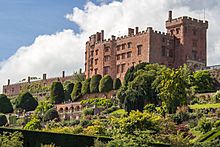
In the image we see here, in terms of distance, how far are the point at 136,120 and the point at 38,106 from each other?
35.3m

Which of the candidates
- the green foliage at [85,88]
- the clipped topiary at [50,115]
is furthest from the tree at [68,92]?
the clipped topiary at [50,115]

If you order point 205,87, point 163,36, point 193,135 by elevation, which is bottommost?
point 193,135

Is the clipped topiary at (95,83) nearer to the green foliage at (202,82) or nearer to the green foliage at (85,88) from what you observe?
the green foliage at (85,88)

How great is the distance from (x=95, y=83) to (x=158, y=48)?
361 inches

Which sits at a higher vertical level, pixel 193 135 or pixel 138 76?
pixel 138 76

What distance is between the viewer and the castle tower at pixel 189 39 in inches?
3123

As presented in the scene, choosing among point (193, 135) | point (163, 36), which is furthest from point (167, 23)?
point (193, 135)

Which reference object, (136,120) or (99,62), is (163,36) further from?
(136,120)

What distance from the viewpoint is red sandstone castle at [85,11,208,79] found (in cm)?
7844

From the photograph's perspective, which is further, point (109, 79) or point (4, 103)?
point (4, 103)

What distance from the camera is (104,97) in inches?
3000

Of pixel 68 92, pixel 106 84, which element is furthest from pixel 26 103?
pixel 106 84

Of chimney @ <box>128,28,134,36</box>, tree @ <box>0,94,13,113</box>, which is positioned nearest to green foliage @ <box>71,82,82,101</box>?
tree @ <box>0,94,13,113</box>

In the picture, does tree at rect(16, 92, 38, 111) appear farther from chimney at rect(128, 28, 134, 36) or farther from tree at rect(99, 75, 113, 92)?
chimney at rect(128, 28, 134, 36)
